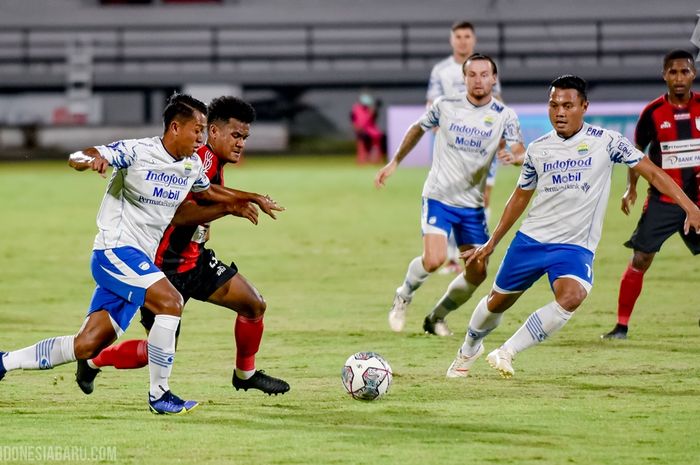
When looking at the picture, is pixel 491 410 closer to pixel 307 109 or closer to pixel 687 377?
pixel 687 377

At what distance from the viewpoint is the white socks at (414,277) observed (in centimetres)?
1032

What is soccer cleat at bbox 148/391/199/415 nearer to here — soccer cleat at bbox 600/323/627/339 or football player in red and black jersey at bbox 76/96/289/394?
football player in red and black jersey at bbox 76/96/289/394

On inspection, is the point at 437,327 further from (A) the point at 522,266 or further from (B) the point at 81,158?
(B) the point at 81,158

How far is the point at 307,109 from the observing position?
3600cm

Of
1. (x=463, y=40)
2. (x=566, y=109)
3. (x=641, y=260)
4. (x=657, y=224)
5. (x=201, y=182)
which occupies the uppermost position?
(x=463, y=40)

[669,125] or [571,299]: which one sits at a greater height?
[669,125]

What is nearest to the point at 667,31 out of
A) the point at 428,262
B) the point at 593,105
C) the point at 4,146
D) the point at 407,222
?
the point at 593,105

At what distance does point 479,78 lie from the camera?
1012 cm

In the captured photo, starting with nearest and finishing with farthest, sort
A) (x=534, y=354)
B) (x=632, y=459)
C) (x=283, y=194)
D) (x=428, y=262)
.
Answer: (x=632, y=459)
(x=534, y=354)
(x=428, y=262)
(x=283, y=194)

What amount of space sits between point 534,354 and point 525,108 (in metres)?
16.9

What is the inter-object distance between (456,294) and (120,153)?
3.65m

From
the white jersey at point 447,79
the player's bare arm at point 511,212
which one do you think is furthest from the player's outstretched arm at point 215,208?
the white jersey at point 447,79

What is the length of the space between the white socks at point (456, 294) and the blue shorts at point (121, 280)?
10.8 ft

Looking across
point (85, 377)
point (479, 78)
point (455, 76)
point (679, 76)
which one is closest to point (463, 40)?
point (455, 76)
